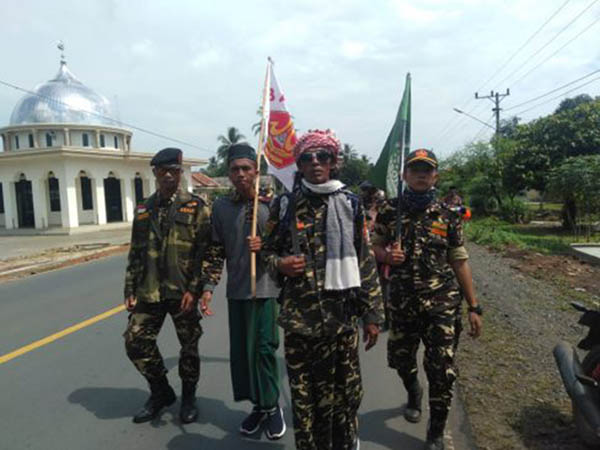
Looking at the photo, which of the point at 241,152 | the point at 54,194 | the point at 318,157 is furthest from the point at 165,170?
the point at 54,194

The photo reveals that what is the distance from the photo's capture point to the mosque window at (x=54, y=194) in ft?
79.1

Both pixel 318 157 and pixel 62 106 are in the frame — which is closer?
pixel 318 157

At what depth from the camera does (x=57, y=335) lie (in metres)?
5.16

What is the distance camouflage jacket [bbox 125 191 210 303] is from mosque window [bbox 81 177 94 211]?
24590mm

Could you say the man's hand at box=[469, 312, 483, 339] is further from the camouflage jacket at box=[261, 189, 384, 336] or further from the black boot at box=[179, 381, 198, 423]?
the black boot at box=[179, 381, 198, 423]

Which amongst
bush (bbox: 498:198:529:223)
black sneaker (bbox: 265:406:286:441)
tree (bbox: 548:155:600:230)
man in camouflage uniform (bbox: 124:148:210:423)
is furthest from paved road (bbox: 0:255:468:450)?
bush (bbox: 498:198:529:223)

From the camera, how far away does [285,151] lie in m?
3.50

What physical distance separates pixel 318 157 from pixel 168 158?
4.21 feet

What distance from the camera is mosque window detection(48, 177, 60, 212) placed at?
24.1 meters

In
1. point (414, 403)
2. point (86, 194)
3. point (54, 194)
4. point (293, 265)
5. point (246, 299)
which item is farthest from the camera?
point (86, 194)

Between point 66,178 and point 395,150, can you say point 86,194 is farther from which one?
point 395,150

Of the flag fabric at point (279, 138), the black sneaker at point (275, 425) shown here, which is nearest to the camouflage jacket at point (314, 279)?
the black sneaker at point (275, 425)

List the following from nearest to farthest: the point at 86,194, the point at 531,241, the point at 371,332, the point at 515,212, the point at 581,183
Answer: the point at 371,332 → the point at 581,183 → the point at 531,241 → the point at 515,212 → the point at 86,194

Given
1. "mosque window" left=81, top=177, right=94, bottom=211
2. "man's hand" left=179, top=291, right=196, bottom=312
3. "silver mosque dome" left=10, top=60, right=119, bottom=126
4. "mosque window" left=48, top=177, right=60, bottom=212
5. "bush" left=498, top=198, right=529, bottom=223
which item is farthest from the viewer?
"silver mosque dome" left=10, top=60, right=119, bottom=126
